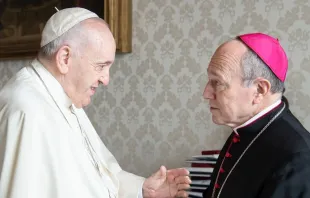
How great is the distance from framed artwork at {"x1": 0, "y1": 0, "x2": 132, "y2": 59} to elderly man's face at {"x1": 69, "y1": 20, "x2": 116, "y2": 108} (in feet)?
3.07

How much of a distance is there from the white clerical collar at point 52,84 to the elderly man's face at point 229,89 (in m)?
0.52

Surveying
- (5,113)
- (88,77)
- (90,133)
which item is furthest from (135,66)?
(5,113)

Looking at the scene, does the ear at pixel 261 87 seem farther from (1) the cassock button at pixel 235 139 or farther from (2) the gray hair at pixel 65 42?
(2) the gray hair at pixel 65 42

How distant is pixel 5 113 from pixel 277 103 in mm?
884

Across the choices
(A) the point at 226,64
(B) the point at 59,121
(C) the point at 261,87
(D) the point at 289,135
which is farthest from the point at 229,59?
(B) the point at 59,121

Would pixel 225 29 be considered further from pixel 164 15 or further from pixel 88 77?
pixel 88 77

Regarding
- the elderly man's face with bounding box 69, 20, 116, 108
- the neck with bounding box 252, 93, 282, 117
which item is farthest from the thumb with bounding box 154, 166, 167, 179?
the neck with bounding box 252, 93, 282, 117

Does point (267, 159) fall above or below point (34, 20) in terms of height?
below

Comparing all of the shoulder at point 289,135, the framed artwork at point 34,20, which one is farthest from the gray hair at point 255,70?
the framed artwork at point 34,20

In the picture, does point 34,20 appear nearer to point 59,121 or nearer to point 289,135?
point 59,121

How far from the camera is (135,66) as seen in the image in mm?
A: 2701

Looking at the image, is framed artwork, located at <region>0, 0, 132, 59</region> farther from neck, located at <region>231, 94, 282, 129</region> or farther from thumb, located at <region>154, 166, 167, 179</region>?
neck, located at <region>231, 94, 282, 129</region>

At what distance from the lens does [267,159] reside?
1429 mm

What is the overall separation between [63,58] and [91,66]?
104mm
